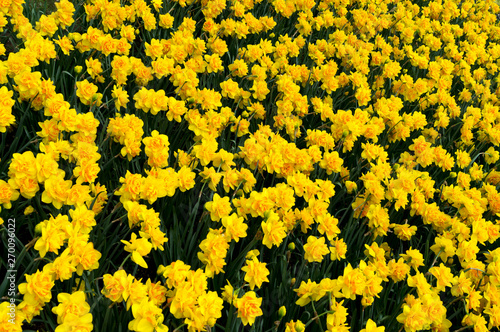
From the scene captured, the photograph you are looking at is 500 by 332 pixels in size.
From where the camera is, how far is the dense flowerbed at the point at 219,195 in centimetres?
170

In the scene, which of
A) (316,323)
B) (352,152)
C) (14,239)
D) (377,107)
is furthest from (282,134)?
(14,239)

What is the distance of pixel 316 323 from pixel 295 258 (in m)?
0.74

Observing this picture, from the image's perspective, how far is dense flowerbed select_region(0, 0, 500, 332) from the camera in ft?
5.59

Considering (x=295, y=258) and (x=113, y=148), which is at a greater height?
(x=113, y=148)

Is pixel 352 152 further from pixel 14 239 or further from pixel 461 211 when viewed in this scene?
pixel 14 239

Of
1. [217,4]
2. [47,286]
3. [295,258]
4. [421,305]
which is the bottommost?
[295,258]

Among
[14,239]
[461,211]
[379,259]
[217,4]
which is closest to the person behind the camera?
[14,239]

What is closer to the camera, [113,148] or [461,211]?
[113,148]

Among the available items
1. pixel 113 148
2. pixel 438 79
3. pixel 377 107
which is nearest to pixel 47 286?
pixel 113 148

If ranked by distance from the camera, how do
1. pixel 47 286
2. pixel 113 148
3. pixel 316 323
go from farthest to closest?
pixel 113 148 < pixel 316 323 < pixel 47 286

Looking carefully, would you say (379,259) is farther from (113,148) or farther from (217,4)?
(217,4)

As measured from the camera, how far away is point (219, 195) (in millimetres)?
2529

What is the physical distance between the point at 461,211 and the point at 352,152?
93 cm

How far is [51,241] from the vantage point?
1.55m
